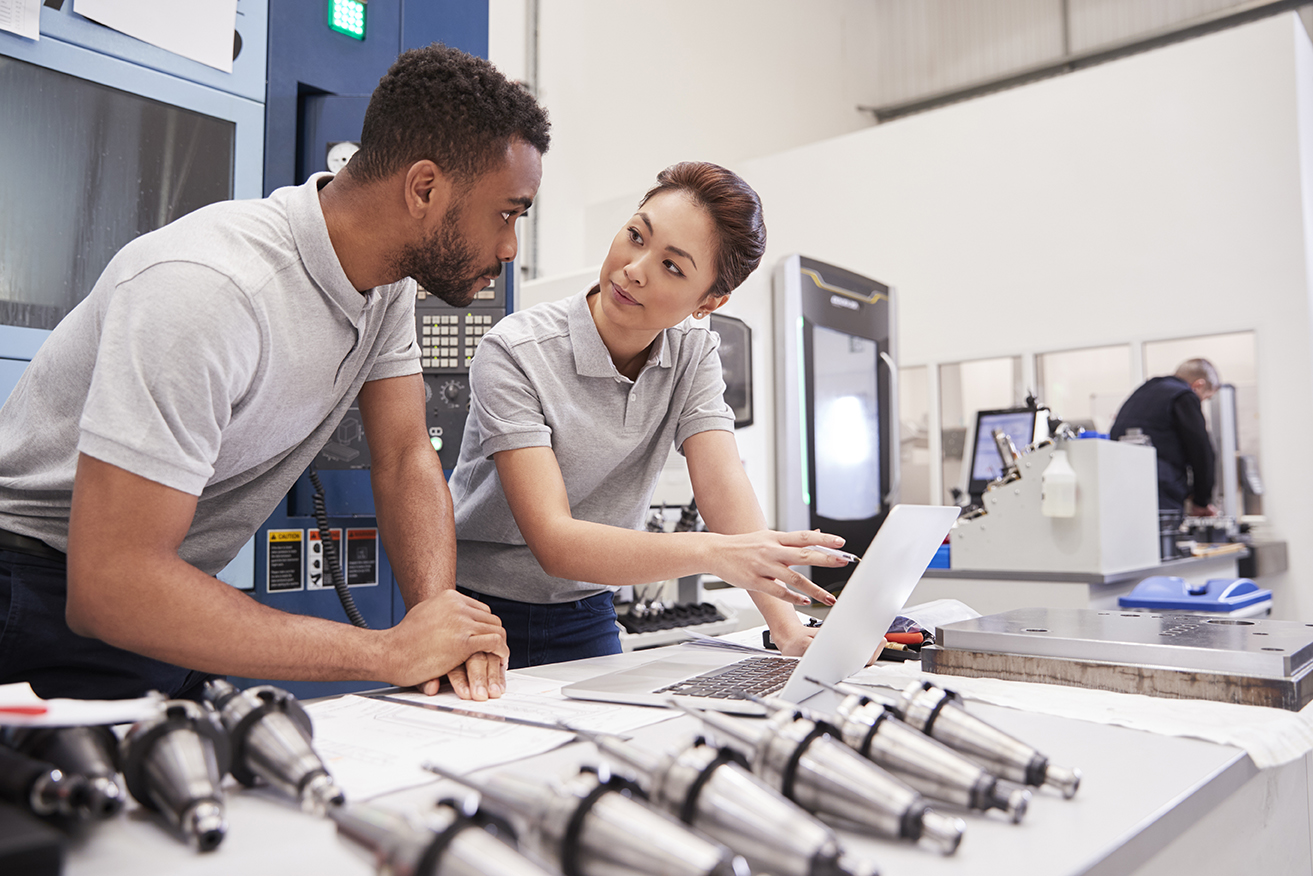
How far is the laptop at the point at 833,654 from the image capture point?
88 centimetres

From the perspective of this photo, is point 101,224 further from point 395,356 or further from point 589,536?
point 589,536

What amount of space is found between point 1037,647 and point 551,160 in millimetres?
4765

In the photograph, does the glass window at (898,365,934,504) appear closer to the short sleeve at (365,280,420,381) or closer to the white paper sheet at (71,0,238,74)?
the white paper sheet at (71,0,238,74)

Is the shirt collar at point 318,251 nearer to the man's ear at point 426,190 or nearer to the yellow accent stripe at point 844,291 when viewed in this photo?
the man's ear at point 426,190

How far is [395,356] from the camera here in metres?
1.38

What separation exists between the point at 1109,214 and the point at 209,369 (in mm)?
5538

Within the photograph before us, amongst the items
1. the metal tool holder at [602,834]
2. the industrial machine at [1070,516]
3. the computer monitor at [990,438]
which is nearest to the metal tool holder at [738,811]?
the metal tool holder at [602,834]

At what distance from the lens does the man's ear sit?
119 centimetres

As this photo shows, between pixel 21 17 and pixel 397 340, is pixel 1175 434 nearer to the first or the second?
pixel 397 340

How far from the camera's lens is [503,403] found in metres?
1.39

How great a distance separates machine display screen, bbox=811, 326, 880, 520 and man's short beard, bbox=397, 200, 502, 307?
1975 millimetres

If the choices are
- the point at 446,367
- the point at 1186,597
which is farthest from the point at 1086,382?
the point at 446,367

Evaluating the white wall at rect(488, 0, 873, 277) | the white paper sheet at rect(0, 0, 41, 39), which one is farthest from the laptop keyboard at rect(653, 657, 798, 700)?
the white wall at rect(488, 0, 873, 277)

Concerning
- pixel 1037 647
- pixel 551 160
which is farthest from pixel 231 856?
pixel 551 160
